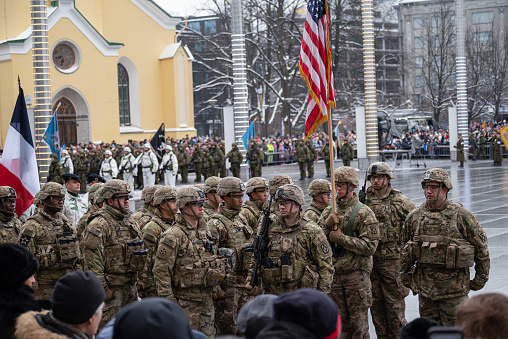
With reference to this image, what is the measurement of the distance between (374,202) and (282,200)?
2319 millimetres

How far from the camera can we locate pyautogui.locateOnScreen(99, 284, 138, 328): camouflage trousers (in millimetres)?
8141

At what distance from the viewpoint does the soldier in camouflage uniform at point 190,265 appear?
24.3 feet

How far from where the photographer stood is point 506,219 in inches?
695

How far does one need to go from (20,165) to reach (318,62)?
4.52 m

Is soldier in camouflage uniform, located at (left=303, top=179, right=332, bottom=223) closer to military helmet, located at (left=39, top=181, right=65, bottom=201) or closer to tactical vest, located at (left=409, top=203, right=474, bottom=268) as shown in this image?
tactical vest, located at (left=409, top=203, right=474, bottom=268)

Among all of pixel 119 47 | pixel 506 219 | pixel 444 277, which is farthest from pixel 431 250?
pixel 119 47

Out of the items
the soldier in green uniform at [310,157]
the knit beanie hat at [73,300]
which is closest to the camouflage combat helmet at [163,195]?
the knit beanie hat at [73,300]

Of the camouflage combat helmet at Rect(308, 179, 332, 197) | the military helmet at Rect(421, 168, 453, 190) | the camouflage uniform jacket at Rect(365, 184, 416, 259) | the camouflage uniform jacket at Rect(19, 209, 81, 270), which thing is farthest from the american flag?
the camouflage uniform jacket at Rect(19, 209, 81, 270)

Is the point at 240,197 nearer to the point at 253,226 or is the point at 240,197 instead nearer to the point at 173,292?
the point at 253,226

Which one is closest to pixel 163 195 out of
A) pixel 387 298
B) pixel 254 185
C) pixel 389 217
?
pixel 254 185

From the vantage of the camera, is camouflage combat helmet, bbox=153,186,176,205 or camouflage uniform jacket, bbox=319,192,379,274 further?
camouflage combat helmet, bbox=153,186,176,205

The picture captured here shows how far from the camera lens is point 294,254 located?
7.39m

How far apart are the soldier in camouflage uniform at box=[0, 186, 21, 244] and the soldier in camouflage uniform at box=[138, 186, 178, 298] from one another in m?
1.72

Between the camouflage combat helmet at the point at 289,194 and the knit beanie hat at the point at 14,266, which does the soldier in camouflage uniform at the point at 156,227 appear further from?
the knit beanie hat at the point at 14,266
